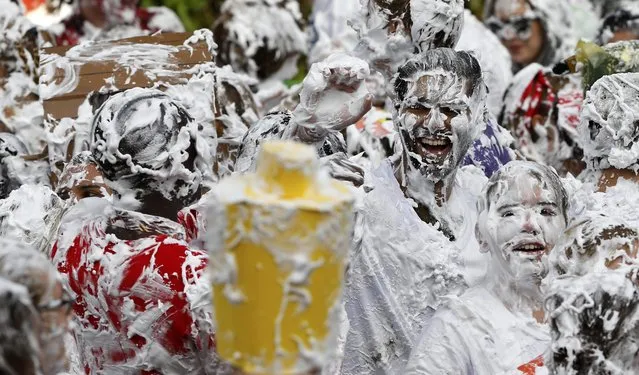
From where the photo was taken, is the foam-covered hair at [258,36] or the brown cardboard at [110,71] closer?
the brown cardboard at [110,71]

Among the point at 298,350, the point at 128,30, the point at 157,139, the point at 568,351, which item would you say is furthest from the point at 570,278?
the point at 128,30

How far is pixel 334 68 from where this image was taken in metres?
4.13

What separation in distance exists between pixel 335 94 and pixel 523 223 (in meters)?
0.69

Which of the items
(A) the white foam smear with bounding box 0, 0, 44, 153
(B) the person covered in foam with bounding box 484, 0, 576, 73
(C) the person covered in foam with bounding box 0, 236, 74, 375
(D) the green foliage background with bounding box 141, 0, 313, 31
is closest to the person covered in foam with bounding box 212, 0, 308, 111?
(B) the person covered in foam with bounding box 484, 0, 576, 73

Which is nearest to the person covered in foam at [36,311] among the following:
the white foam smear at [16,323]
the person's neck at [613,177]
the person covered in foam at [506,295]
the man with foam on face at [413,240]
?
the white foam smear at [16,323]

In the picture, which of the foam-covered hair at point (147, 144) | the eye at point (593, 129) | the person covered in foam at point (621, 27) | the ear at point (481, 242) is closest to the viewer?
the foam-covered hair at point (147, 144)

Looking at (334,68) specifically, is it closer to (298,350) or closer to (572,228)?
(572,228)

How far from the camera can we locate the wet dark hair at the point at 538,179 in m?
4.15

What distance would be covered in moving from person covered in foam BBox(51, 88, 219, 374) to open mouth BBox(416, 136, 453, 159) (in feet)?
2.98

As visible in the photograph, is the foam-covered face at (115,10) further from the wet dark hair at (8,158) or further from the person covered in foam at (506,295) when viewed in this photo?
the person covered in foam at (506,295)

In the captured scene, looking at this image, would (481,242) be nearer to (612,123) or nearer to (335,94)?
(335,94)

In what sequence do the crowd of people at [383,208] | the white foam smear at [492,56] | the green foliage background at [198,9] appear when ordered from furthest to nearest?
the green foliage background at [198,9]
the white foam smear at [492,56]
the crowd of people at [383,208]

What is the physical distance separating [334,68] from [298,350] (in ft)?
5.18

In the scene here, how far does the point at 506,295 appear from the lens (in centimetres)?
412
